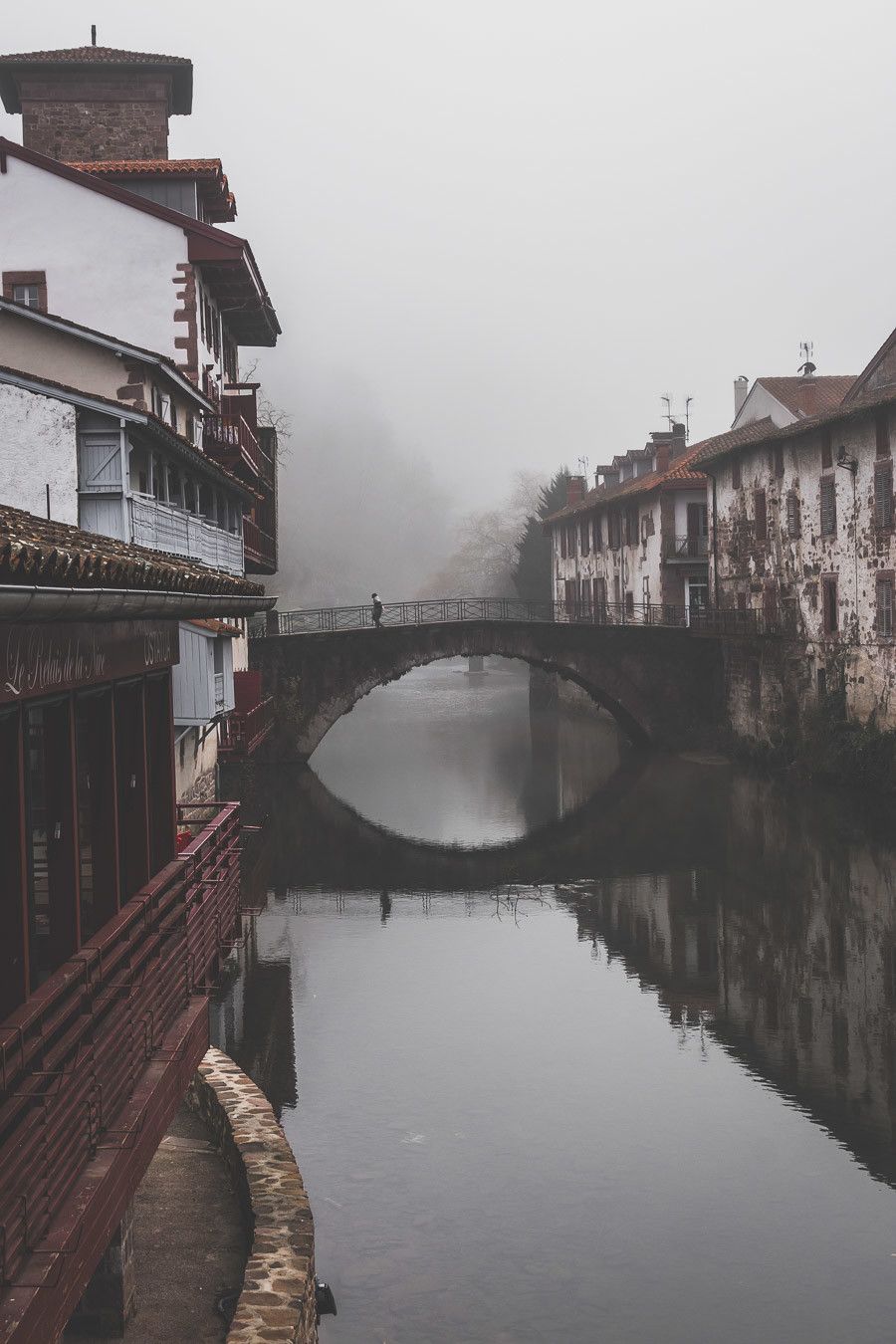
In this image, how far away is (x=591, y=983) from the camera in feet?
77.9

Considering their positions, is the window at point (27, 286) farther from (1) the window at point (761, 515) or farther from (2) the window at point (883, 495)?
(1) the window at point (761, 515)

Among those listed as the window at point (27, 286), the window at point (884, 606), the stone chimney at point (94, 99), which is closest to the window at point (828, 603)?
the window at point (884, 606)

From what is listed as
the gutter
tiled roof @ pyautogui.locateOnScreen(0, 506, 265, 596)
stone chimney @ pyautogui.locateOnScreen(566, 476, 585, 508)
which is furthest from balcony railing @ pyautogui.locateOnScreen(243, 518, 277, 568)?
stone chimney @ pyautogui.locateOnScreen(566, 476, 585, 508)

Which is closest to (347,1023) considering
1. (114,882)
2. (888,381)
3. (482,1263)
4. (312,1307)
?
(482,1263)

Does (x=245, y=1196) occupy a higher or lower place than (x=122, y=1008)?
lower

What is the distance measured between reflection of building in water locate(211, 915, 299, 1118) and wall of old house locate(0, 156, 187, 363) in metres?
14.2

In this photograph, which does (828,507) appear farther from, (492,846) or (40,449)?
(40,449)

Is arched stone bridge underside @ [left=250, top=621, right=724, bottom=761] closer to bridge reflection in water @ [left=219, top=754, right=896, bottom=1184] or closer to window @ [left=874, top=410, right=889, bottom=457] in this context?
bridge reflection in water @ [left=219, top=754, right=896, bottom=1184]

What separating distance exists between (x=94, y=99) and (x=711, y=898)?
25.8 metres

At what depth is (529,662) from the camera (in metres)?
50.2

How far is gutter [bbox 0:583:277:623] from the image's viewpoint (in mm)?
5672

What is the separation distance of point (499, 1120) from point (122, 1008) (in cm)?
1045

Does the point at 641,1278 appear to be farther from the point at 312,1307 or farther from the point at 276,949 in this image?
the point at 276,949

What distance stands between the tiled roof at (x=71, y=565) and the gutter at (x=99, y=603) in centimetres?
4
